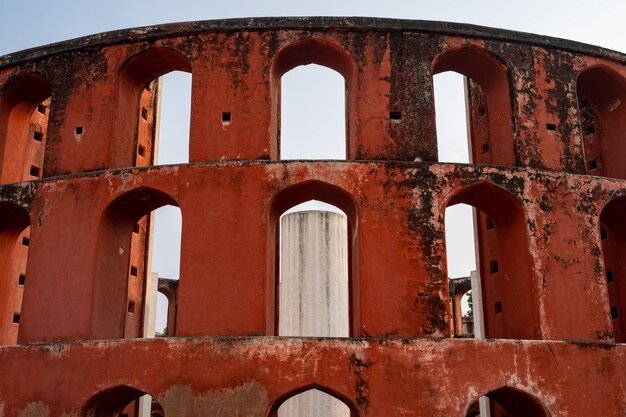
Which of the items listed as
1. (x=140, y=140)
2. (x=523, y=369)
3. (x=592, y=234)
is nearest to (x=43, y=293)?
(x=140, y=140)

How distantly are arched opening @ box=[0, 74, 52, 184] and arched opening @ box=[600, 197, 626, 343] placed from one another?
31.5 ft

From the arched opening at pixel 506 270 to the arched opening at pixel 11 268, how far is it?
6.90 m

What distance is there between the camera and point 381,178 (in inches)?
401

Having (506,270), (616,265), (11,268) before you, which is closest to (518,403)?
(506,270)

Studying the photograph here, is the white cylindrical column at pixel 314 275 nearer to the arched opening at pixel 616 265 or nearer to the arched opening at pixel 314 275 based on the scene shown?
the arched opening at pixel 314 275

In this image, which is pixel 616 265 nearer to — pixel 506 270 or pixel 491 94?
pixel 506 270

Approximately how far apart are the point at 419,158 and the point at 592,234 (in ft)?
8.85

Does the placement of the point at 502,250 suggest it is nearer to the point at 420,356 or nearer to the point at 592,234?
the point at 592,234

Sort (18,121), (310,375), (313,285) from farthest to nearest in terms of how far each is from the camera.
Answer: (313,285), (18,121), (310,375)

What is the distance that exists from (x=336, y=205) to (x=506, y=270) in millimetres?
2720

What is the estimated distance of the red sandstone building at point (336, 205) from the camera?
9.24 m

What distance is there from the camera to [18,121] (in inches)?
508

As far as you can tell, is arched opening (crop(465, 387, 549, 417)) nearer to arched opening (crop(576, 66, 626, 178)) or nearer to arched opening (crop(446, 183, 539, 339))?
arched opening (crop(446, 183, 539, 339))

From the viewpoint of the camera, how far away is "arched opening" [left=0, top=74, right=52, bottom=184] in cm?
1230
